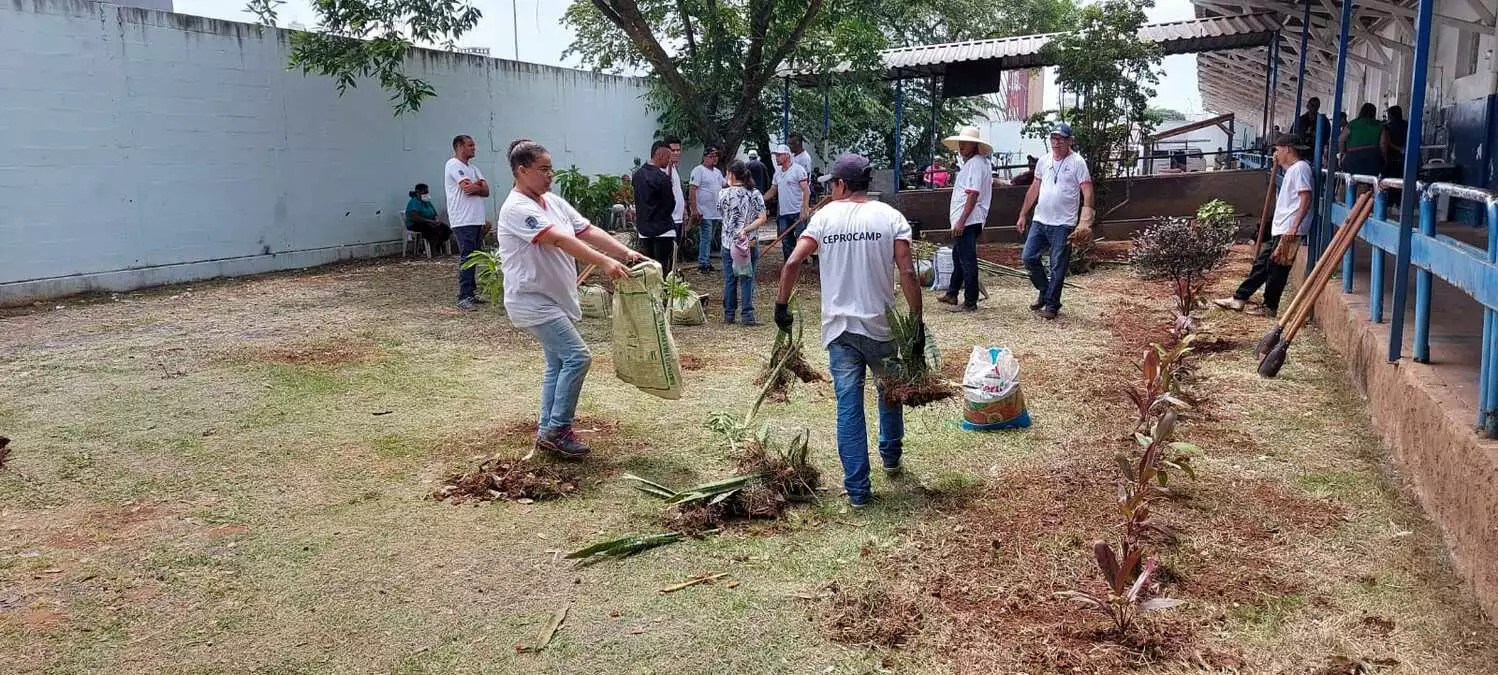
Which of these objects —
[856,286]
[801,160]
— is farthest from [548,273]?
[801,160]

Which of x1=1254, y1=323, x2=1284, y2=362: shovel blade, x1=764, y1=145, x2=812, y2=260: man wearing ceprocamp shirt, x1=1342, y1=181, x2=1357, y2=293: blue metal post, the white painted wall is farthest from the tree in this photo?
the white painted wall

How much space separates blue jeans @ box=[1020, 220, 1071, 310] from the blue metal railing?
229 centimetres

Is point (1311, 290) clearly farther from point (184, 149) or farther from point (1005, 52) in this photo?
point (184, 149)

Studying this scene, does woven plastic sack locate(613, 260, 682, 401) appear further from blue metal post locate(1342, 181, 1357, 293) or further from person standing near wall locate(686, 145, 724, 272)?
person standing near wall locate(686, 145, 724, 272)

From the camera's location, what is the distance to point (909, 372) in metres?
4.48

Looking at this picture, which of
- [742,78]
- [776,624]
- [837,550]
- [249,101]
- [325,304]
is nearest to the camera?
[776,624]

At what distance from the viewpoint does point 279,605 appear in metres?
3.63

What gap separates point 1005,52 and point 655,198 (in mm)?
8023

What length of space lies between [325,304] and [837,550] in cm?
814

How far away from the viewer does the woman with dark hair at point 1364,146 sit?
437 inches

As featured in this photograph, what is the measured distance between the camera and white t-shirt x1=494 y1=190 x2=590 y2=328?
4914 millimetres

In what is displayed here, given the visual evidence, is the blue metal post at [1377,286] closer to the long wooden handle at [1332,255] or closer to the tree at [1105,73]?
the long wooden handle at [1332,255]

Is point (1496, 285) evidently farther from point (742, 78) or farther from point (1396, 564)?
point (742, 78)

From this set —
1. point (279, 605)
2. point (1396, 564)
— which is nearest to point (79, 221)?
point (279, 605)
